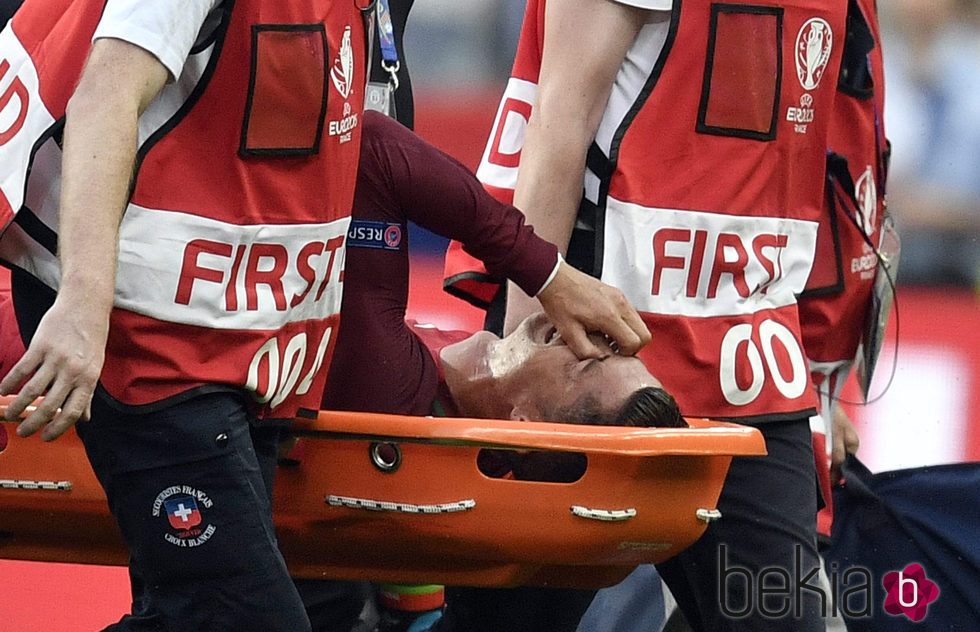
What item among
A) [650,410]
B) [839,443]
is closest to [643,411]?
[650,410]

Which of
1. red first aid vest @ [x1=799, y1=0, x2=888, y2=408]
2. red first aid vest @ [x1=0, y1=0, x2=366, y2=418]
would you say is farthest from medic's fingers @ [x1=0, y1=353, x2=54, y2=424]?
red first aid vest @ [x1=799, y1=0, x2=888, y2=408]

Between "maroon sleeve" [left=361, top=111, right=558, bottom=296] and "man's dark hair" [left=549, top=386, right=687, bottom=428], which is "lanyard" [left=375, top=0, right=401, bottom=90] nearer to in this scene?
"maroon sleeve" [left=361, top=111, right=558, bottom=296]

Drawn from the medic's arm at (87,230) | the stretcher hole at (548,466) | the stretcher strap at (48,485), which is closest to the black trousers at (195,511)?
the medic's arm at (87,230)

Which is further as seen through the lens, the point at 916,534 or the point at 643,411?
the point at 916,534

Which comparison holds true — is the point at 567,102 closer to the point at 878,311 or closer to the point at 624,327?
the point at 624,327

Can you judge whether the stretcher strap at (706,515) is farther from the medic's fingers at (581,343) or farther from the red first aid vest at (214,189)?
the red first aid vest at (214,189)

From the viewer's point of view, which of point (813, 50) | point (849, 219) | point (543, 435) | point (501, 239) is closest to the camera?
point (543, 435)

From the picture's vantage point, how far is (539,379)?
2.17 meters

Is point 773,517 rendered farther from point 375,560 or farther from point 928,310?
point 928,310

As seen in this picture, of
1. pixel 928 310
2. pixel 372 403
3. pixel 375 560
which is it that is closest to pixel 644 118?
pixel 372 403

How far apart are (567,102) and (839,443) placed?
3.70ft

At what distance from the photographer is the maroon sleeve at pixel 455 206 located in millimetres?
2057

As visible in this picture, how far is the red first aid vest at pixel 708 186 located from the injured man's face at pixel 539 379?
0.14 meters

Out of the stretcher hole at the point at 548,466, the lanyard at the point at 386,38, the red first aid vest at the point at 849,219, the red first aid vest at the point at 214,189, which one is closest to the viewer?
the red first aid vest at the point at 214,189
